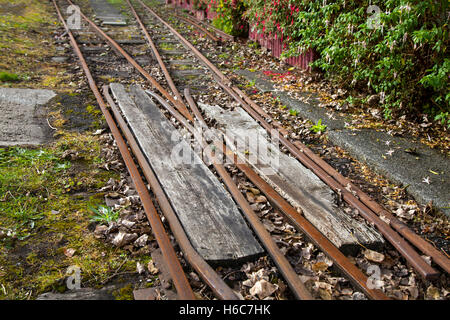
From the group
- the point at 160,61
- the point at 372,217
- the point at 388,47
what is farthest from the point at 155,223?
the point at 160,61

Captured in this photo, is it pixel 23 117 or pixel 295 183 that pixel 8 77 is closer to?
pixel 23 117

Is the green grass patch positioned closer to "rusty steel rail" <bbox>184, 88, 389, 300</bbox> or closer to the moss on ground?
the moss on ground

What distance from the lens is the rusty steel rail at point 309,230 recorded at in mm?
2709

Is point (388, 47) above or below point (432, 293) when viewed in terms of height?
above

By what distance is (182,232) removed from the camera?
3115 mm

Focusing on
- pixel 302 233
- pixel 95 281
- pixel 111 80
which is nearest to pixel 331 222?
pixel 302 233

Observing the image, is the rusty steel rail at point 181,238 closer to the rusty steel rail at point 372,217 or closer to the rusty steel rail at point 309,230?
the rusty steel rail at point 309,230

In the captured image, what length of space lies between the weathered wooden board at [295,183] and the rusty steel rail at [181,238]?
1173 mm

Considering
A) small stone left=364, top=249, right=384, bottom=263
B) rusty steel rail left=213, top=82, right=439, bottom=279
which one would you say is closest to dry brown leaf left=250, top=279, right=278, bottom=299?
small stone left=364, top=249, right=384, bottom=263

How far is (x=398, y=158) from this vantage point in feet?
14.9

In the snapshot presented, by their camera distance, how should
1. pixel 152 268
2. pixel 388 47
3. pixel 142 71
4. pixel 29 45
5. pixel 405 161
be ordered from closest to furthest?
pixel 152 268 → pixel 405 161 → pixel 388 47 → pixel 142 71 → pixel 29 45

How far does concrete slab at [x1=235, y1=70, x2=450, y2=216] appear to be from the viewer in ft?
12.8

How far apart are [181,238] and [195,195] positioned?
0.73 meters
